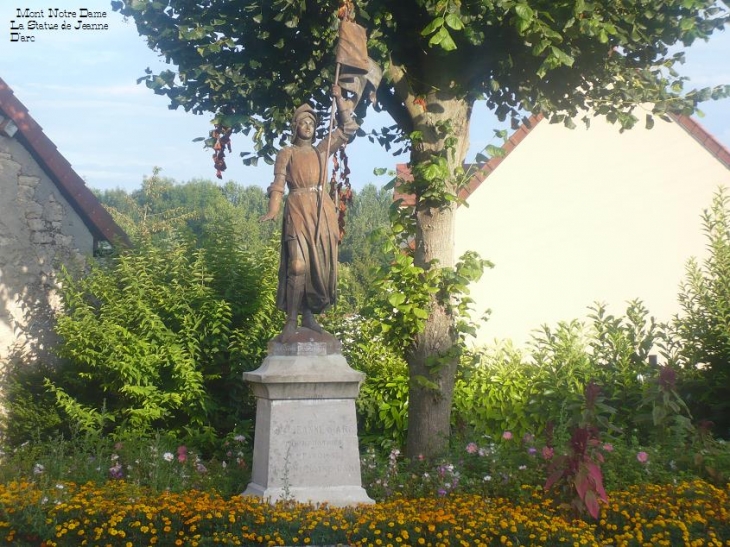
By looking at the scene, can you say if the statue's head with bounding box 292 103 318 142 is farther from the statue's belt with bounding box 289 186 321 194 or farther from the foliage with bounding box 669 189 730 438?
the foliage with bounding box 669 189 730 438

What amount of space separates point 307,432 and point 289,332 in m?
0.81

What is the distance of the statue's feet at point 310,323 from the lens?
727cm

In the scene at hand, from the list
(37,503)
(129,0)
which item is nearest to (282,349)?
(37,503)

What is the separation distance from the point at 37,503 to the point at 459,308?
4242 mm

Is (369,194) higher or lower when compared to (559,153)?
higher

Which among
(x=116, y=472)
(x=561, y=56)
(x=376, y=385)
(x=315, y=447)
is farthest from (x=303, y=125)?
(x=376, y=385)

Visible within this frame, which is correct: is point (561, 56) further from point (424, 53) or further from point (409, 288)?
point (409, 288)

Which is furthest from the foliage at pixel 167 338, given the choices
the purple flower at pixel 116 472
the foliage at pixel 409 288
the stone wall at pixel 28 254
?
the foliage at pixel 409 288

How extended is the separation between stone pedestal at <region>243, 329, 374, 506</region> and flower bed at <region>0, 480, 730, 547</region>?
326mm

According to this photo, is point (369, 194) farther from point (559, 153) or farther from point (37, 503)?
point (37, 503)

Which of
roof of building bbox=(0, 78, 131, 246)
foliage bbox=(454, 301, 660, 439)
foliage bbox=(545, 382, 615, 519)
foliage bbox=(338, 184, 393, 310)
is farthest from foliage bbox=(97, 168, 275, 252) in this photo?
foliage bbox=(545, 382, 615, 519)

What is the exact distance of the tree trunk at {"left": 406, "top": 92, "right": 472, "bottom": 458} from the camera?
875 cm

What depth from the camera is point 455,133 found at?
9102mm

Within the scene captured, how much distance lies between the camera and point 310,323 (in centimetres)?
733
